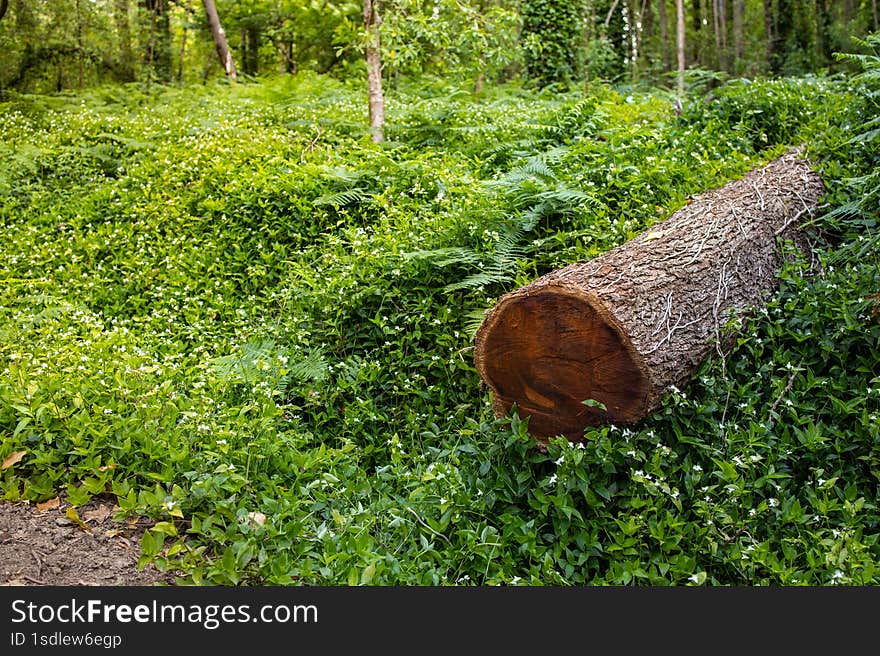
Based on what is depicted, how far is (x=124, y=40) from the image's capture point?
17.2 metres

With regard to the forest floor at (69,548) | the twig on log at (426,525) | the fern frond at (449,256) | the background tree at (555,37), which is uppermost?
the background tree at (555,37)

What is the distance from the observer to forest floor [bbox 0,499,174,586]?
369 cm

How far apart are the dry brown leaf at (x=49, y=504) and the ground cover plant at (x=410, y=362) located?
10 centimetres

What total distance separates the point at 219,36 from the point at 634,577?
650 inches

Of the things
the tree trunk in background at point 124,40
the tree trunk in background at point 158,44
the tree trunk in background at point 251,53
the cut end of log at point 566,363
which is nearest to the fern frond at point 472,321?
the cut end of log at point 566,363

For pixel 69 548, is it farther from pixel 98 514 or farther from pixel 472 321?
pixel 472 321

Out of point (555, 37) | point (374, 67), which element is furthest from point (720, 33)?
point (374, 67)

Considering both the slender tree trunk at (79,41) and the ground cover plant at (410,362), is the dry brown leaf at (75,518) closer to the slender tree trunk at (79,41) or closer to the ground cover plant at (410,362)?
the ground cover plant at (410,362)

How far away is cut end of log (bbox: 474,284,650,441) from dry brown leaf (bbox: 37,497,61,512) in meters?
2.75

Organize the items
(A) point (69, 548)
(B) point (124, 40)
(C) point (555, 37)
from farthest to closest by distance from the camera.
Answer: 1. (B) point (124, 40)
2. (C) point (555, 37)
3. (A) point (69, 548)

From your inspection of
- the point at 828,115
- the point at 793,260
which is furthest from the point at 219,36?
the point at 793,260

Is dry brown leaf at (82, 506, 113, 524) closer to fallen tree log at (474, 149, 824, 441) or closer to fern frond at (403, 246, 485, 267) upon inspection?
fallen tree log at (474, 149, 824, 441)

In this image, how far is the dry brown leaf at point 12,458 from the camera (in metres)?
4.50

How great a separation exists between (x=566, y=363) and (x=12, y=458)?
345 centimetres
